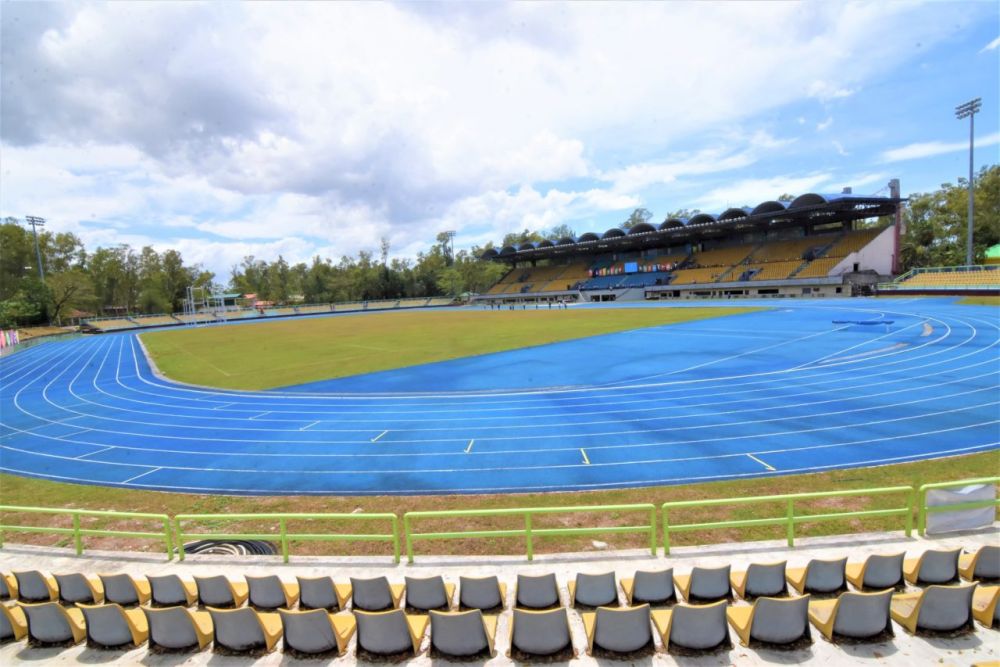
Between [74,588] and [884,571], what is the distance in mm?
10185

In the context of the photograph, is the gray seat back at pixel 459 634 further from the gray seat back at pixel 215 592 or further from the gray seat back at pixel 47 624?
the gray seat back at pixel 47 624

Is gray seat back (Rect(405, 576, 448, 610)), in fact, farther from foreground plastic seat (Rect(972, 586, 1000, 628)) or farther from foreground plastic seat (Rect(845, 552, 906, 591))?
foreground plastic seat (Rect(972, 586, 1000, 628))

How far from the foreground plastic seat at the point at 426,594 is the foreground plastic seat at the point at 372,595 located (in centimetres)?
23

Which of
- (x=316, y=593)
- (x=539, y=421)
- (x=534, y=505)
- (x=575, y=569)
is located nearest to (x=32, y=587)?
(x=316, y=593)

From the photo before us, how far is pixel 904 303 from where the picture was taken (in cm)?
4425

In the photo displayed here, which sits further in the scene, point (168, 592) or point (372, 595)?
point (168, 592)

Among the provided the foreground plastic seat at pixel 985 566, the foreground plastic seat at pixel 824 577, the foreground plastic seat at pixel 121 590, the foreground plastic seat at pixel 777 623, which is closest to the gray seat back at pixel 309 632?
the foreground plastic seat at pixel 121 590

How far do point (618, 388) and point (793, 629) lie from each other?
13790 millimetres

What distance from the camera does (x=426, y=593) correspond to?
5953 mm

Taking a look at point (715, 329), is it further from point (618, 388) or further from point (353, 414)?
point (353, 414)

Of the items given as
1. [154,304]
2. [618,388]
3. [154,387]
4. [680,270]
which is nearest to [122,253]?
[154,304]

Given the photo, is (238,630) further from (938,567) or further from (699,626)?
(938,567)

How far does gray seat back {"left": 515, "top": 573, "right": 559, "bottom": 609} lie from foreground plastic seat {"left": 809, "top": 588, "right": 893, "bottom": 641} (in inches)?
112

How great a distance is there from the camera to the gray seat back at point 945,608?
16.6 ft
